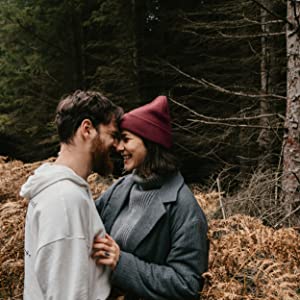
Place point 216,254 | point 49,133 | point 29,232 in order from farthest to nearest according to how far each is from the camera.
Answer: point 49,133 → point 216,254 → point 29,232

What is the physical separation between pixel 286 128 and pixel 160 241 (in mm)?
3830

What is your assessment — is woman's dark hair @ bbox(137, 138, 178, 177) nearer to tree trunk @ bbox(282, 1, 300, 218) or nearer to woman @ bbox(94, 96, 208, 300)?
woman @ bbox(94, 96, 208, 300)

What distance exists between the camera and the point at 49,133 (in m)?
11.8

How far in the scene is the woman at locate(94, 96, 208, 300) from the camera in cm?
222

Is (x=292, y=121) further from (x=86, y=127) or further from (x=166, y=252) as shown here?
(x=86, y=127)

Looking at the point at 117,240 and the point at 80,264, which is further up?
the point at 80,264

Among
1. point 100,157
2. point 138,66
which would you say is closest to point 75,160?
point 100,157

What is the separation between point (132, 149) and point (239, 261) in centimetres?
99

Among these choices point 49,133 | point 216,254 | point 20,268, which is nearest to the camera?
point 216,254

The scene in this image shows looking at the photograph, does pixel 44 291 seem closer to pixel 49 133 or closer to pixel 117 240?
pixel 117 240

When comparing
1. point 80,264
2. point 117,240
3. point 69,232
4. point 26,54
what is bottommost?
point 117,240

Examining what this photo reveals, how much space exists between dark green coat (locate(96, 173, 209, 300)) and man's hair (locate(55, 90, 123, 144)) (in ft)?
2.02

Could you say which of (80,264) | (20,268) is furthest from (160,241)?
(20,268)

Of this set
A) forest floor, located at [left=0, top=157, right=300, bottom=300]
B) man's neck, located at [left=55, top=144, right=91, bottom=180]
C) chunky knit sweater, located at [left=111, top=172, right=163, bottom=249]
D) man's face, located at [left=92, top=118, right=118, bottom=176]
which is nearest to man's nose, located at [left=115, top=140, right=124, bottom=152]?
man's face, located at [left=92, top=118, right=118, bottom=176]
